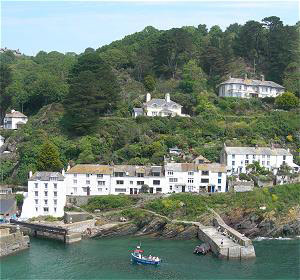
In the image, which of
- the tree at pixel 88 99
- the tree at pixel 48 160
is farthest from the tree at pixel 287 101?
the tree at pixel 48 160

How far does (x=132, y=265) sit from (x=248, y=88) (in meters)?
44.1

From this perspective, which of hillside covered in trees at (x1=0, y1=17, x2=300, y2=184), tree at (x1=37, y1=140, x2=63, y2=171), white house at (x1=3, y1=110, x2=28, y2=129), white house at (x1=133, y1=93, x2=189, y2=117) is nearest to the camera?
tree at (x1=37, y1=140, x2=63, y2=171)

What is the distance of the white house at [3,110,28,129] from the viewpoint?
77062 mm

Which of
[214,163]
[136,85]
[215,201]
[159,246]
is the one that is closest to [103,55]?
[136,85]

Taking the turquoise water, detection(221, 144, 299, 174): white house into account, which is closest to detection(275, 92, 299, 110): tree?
detection(221, 144, 299, 174): white house

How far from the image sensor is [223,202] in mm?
53875

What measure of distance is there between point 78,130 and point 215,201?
70.4 ft

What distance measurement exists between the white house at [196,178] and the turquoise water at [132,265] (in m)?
9.61

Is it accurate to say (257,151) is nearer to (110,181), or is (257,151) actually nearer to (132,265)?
(110,181)

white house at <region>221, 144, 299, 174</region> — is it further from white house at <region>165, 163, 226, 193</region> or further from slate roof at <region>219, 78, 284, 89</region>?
slate roof at <region>219, 78, 284, 89</region>

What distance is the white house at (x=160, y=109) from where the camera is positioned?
71500mm

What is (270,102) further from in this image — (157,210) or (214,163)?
(157,210)

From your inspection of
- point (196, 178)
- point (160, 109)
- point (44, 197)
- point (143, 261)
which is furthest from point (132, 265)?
point (160, 109)

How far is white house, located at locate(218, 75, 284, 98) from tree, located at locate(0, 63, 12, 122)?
33.0 metres
